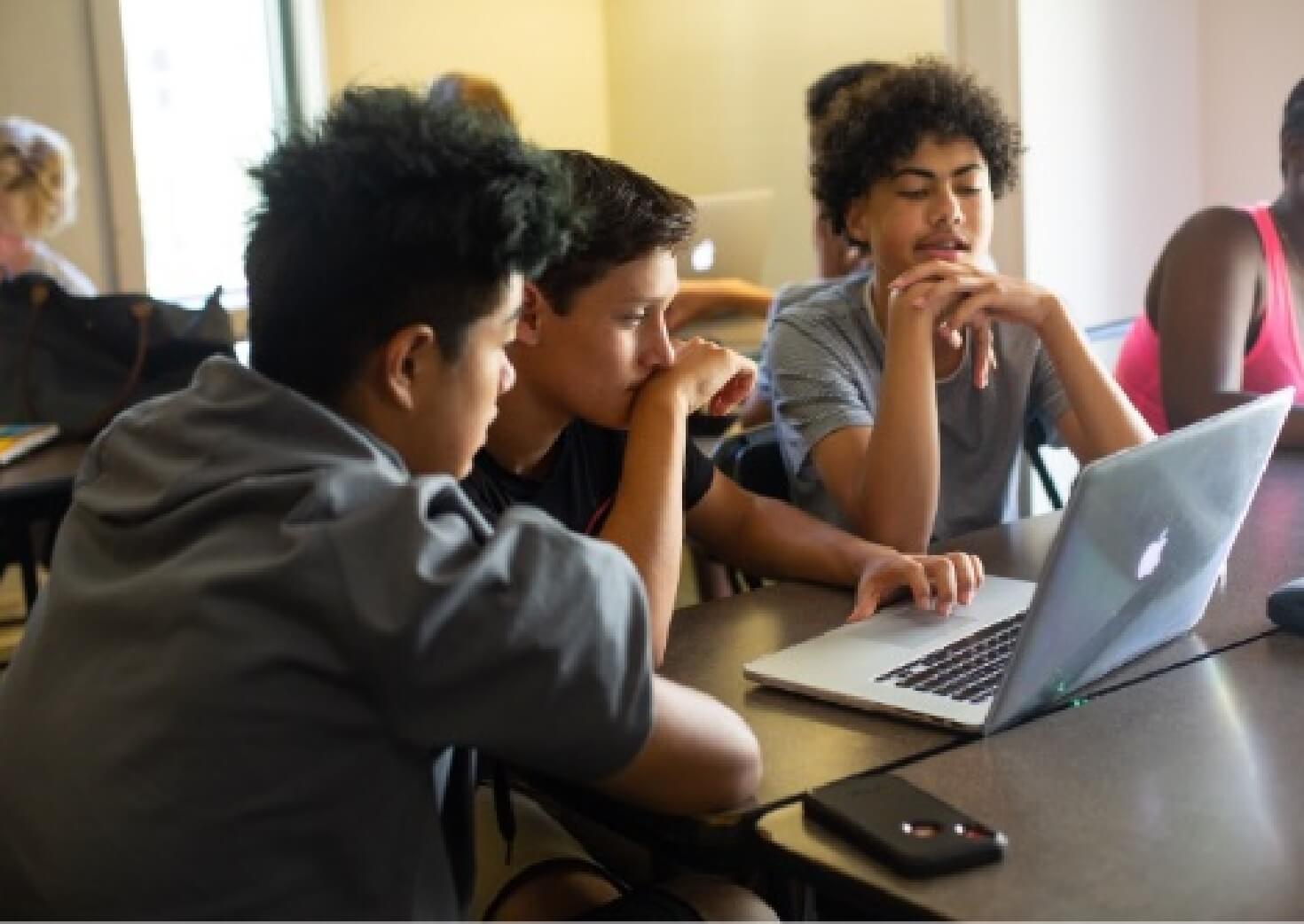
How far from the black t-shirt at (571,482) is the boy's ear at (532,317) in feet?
0.44

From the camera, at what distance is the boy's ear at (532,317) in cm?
171

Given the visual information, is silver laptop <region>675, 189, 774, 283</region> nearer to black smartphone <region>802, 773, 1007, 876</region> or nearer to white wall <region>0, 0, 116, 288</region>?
white wall <region>0, 0, 116, 288</region>

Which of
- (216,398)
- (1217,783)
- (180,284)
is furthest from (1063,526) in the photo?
(180,284)

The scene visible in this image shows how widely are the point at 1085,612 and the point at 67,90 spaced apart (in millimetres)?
3700

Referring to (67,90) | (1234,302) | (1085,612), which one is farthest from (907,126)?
(67,90)

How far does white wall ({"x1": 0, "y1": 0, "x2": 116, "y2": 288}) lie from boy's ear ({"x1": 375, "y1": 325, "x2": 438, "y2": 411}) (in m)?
3.49

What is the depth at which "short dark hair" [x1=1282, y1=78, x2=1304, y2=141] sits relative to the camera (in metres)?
2.55

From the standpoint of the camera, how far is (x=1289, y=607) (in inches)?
61.1

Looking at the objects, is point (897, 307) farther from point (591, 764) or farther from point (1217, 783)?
point (591, 764)

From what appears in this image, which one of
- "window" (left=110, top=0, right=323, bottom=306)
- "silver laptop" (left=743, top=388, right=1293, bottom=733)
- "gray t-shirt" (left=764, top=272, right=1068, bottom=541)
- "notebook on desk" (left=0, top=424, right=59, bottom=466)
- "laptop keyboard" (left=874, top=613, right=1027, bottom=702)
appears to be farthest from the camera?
"window" (left=110, top=0, right=323, bottom=306)

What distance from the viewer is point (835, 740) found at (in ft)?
4.42

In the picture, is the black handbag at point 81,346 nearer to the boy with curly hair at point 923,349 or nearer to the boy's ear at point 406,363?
the boy with curly hair at point 923,349

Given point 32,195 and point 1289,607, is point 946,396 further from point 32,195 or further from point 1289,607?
point 32,195

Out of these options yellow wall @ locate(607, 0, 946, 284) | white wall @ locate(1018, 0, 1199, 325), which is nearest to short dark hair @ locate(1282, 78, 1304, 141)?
white wall @ locate(1018, 0, 1199, 325)
